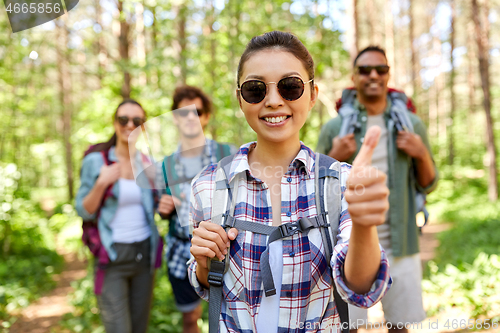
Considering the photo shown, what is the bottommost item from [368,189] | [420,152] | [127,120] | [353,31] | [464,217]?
[464,217]

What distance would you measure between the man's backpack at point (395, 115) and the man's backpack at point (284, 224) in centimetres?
134

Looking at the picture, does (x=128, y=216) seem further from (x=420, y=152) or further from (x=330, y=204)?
(x=420, y=152)

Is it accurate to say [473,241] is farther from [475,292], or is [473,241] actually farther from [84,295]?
[84,295]

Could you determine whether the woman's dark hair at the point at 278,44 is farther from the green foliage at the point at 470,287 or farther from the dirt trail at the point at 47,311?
the dirt trail at the point at 47,311

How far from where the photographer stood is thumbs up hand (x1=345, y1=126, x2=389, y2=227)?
908 millimetres

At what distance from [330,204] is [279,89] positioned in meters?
0.50

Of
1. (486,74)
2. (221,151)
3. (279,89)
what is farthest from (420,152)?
(486,74)

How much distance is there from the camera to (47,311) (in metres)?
5.63

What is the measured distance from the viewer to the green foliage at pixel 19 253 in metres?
5.89

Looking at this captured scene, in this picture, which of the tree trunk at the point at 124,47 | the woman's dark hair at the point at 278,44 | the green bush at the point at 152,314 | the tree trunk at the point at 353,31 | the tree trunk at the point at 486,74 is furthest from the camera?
the tree trunk at the point at 486,74

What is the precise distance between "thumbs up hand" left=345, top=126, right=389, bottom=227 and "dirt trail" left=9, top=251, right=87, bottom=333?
554 centimetres

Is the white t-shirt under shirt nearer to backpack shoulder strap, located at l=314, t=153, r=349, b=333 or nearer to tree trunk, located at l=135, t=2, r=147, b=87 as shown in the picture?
backpack shoulder strap, located at l=314, t=153, r=349, b=333

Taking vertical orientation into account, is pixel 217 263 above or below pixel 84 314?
above

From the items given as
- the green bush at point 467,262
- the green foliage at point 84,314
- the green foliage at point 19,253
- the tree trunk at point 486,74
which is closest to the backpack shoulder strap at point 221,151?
the green foliage at point 84,314
